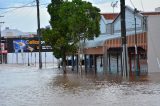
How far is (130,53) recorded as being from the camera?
52969mm

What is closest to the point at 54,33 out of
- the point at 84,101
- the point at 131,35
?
the point at 131,35

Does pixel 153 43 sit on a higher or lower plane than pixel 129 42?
lower

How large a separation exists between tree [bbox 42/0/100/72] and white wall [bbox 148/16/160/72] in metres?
5.01

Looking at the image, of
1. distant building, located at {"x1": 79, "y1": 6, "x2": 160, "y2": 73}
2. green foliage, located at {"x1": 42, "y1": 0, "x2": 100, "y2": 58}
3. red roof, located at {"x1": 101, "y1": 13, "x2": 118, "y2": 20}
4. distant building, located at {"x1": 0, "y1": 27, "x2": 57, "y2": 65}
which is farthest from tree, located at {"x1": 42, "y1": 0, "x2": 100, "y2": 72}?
distant building, located at {"x1": 0, "y1": 27, "x2": 57, "y2": 65}

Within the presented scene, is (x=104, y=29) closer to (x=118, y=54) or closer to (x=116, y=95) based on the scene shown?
(x=118, y=54)

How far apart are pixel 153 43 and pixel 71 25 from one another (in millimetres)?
8054

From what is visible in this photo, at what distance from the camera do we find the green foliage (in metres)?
47.0

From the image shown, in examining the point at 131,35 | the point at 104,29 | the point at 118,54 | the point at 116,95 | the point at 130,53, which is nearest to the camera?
the point at 116,95

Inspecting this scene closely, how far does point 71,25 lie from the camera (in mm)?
46812

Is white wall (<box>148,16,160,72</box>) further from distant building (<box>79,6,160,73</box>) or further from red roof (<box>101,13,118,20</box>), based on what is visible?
red roof (<box>101,13,118,20</box>)

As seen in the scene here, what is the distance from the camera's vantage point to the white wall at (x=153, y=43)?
48250 mm

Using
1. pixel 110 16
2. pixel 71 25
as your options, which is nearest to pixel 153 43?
pixel 71 25

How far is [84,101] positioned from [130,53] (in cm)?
3331

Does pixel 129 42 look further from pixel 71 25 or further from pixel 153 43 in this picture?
pixel 71 25
